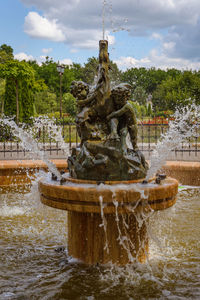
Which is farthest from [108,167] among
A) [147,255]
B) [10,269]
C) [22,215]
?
[22,215]

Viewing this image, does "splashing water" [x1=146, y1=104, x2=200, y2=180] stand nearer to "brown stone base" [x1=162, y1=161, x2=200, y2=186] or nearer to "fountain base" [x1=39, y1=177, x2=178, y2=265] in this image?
"fountain base" [x1=39, y1=177, x2=178, y2=265]

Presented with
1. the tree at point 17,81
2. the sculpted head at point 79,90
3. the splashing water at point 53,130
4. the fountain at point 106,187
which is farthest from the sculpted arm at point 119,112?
the tree at point 17,81

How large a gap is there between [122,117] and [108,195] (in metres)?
1.21

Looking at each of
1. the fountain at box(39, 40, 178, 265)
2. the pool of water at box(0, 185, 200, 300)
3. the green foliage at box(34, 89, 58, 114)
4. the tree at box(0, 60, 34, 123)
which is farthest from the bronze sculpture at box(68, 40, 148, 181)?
the green foliage at box(34, 89, 58, 114)

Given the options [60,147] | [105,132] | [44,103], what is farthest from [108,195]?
[44,103]

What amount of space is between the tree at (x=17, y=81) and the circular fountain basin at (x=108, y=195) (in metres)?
16.8

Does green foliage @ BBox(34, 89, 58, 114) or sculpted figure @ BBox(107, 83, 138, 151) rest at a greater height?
green foliage @ BBox(34, 89, 58, 114)

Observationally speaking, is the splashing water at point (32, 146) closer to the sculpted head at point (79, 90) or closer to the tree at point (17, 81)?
the sculpted head at point (79, 90)

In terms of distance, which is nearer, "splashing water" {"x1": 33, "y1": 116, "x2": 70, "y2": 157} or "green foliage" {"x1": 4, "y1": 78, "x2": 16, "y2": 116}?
"splashing water" {"x1": 33, "y1": 116, "x2": 70, "y2": 157}

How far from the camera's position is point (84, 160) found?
3.76 m

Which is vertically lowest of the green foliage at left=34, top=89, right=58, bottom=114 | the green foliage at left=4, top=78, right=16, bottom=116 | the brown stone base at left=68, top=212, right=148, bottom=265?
the brown stone base at left=68, top=212, right=148, bottom=265

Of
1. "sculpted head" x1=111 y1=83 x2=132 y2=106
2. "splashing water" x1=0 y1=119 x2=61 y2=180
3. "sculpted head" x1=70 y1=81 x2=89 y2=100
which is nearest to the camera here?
"sculpted head" x1=111 y1=83 x2=132 y2=106

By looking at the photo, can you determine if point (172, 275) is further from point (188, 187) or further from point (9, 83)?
point (9, 83)

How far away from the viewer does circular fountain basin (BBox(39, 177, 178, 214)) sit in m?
3.23
